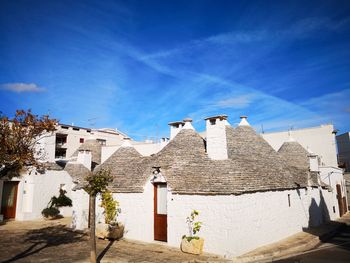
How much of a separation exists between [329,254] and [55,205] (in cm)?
1831

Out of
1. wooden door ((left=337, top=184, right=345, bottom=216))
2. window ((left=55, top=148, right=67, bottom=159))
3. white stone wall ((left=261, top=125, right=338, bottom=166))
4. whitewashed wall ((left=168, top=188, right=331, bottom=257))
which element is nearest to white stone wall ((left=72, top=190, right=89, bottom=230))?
whitewashed wall ((left=168, top=188, right=331, bottom=257))

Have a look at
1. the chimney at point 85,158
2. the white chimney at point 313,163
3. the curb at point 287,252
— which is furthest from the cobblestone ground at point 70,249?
the white chimney at point 313,163

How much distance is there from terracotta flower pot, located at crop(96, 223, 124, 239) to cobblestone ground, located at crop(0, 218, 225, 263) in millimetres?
308

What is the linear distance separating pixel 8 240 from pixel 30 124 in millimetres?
5999

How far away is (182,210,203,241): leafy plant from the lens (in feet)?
39.4

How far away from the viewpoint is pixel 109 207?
14.8m

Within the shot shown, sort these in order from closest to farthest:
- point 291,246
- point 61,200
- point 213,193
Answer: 1. point 213,193
2. point 291,246
3. point 61,200

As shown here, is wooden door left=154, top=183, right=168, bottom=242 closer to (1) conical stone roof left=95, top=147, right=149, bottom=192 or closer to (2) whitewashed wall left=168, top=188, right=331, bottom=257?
(2) whitewashed wall left=168, top=188, right=331, bottom=257

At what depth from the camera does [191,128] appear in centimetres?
1664

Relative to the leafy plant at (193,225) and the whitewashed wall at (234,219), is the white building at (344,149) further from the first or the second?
the leafy plant at (193,225)

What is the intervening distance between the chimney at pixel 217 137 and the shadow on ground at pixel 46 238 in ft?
25.4

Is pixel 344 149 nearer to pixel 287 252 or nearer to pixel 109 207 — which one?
pixel 287 252

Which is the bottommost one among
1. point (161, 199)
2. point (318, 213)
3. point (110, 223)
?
point (318, 213)

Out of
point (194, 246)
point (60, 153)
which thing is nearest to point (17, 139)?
point (194, 246)
